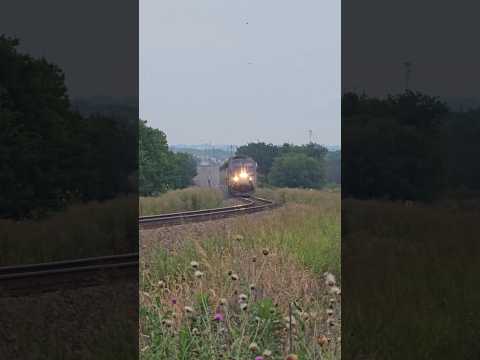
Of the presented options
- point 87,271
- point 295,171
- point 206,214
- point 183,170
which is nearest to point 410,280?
point 295,171

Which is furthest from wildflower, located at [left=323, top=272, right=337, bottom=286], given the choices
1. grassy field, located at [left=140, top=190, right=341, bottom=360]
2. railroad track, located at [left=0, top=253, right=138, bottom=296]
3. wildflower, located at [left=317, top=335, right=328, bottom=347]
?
railroad track, located at [left=0, top=253, right=138, bottom=296]

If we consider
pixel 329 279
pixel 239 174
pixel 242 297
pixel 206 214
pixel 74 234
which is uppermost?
pixel 239 174

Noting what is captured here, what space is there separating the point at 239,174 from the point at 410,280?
172 centimetres

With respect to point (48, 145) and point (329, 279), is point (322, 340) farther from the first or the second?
point (48, 145)

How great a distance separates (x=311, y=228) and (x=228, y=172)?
42.8 inches

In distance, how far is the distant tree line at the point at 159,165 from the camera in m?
5.70

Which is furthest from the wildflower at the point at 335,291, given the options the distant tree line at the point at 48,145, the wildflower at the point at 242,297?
the distant tree line at the point at 48,145

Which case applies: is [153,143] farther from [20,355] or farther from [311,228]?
[20,355]

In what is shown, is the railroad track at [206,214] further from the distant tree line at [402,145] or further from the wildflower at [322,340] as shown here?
the wildflower at [322,340]

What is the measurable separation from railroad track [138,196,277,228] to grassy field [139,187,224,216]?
58 mm

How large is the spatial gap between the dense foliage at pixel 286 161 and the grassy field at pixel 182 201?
621 millimetres

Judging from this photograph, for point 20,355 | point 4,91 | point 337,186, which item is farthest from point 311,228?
point 4,91

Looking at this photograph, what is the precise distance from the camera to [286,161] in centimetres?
545

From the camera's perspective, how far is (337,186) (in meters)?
5.69
